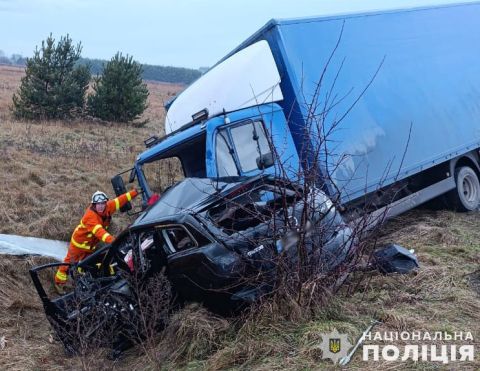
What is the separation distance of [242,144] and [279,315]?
285cm

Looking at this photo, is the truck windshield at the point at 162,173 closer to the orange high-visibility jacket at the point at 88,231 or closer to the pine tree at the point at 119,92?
the orange high-visibility jacket at the point at 88,231

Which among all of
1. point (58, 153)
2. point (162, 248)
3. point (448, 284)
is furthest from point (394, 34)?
point (58, 153)

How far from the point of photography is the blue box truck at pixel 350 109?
22.1 feet

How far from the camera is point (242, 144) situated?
21.9ft

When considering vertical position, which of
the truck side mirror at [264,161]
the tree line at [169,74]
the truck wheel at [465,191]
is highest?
the tree line at [169,74]

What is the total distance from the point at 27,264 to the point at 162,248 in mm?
3354

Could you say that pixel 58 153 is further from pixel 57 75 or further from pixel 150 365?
pixel 150 365

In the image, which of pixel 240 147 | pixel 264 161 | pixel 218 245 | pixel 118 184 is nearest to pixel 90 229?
pixel 118 184

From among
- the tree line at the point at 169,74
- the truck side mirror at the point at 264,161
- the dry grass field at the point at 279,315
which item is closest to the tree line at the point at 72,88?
the dry grass field at the point at 279,315

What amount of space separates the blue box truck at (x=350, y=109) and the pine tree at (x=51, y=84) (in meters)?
11.1

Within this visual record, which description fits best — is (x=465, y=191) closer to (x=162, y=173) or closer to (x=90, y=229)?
(x=162, y=173)

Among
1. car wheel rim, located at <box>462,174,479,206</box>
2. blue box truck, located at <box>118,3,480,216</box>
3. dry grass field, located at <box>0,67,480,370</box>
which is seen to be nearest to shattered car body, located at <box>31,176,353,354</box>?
dry grass field, located at <box>0,67,480,370</box>

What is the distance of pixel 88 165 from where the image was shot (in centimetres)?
1236

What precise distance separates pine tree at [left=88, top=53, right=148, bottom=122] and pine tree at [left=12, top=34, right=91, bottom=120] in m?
0.65
